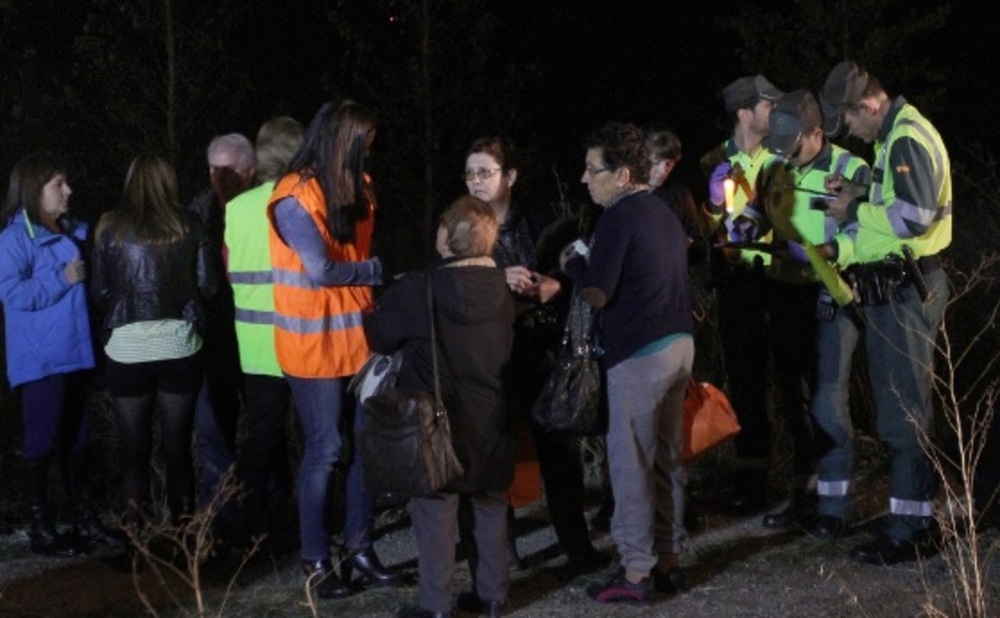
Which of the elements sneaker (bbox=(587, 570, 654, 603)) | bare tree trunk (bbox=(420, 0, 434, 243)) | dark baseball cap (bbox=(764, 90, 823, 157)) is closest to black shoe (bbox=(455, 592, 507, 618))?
sneaker (bbox=(587, 570, 654, 603))

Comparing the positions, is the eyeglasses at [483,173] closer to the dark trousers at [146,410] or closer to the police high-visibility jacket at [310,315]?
the police high-visibility jacket at [310,315]

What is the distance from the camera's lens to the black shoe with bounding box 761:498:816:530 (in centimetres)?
820

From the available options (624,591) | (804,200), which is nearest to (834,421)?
(804,200)

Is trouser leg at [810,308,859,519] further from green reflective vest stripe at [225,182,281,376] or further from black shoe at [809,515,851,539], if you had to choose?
green reflective vest stripe at [225,182,281,376]

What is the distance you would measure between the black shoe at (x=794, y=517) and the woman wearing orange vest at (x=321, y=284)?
2.24 m

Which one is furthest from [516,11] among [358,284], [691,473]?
[358,284]

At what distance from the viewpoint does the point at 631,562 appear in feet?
22.4

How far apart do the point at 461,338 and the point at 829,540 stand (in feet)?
7.78

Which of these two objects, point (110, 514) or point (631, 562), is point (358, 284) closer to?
point (631, 562)

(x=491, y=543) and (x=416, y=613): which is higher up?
(x=491, y=543)

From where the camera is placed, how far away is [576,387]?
22.3ft

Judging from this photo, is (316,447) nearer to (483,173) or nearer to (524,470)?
(524,470)

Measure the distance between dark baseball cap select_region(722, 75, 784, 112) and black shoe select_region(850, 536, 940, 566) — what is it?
221 centimetres

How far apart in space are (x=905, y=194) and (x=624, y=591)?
2070mm
